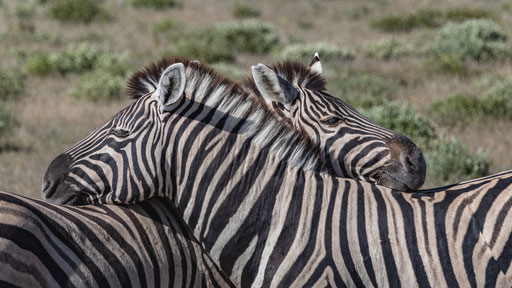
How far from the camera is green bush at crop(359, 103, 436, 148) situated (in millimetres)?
10383

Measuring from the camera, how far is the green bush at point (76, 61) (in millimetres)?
15953

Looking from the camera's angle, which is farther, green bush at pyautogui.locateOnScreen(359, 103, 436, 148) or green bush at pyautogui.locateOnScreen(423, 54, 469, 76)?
green bush at pyautogui.locateOnScreen(423, 54, 469, 76)

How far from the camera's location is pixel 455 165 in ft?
29.3

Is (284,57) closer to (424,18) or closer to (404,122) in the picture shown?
(404,122)

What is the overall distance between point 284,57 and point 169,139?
13770 millimetres

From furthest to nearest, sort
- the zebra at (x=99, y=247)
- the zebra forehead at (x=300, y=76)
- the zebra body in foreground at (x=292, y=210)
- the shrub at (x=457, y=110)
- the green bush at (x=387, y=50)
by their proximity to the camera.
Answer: the green bush at (x=387, y=50) → the shrub at (x=457, y=110) → the zebra forehead at (x=300, y=76) → the zebra body in foreground at (x=292, y=210) → the zebra at (x=99, y=247)

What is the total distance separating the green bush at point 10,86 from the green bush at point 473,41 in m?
8.86

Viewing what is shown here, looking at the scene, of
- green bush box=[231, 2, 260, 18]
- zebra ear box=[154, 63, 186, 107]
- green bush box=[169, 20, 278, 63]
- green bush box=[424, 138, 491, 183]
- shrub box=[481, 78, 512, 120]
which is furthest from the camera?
green bush box=[231, 2, 260, 18]

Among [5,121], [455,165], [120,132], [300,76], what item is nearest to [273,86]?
[300,76]

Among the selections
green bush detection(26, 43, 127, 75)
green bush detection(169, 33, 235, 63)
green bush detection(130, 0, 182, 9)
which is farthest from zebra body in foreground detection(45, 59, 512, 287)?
green bush detection(130, 0, 182, 9)

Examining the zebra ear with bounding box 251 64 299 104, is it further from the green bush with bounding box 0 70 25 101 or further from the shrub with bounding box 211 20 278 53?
the shrub with bounding box 211 20 278 53

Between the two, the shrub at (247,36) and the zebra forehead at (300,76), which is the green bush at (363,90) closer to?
the shrub at (247,36)

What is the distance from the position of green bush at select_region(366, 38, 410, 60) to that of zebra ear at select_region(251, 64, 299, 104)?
13.4 meters

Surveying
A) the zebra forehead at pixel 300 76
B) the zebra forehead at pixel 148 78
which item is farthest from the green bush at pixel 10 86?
the zebra forehead at pixel 148 78
